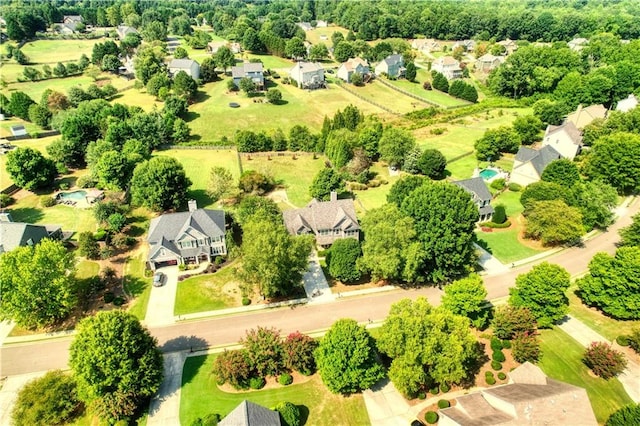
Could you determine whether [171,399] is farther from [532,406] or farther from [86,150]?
[86,150]

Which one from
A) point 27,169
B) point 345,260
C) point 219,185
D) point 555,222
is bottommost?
point 27,169

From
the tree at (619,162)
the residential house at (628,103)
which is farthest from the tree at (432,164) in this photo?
the residential house at (628,103)

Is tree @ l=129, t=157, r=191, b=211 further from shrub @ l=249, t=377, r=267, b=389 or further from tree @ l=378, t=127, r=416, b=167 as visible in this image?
tree @ l=378, t=127, r=416, b=167

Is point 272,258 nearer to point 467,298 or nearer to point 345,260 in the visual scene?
point 345,260

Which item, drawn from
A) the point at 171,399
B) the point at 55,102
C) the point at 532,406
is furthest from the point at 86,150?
the point at 532,406

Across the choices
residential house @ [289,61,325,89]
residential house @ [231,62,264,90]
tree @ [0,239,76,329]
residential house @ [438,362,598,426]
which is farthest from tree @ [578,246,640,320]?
residential house @ [231,62,264,90]

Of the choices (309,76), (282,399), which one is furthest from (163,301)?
(309,76)

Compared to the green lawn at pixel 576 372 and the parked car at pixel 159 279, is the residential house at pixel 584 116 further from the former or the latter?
the parked car at pixel 159 279
